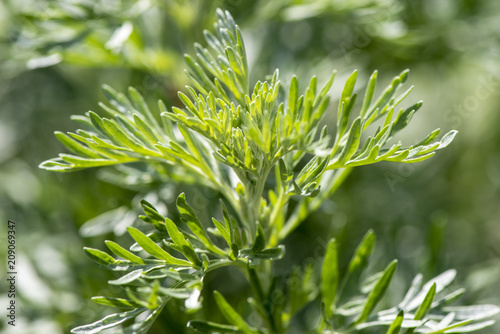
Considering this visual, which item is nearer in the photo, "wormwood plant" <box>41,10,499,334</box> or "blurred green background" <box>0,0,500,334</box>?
"wormwood plant" <box>41,10,499,334</box>

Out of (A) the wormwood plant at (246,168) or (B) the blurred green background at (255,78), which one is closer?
(A) the wormwood plant at (246,168)

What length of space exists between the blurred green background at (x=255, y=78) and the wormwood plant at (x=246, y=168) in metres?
0.17

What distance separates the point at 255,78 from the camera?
1120mm

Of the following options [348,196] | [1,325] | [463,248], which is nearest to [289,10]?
[348,196]

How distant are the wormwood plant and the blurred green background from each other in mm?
169

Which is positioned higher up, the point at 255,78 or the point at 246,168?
the point at 255,78

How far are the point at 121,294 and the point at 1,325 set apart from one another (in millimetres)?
292

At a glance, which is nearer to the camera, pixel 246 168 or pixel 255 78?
pixel 246 168

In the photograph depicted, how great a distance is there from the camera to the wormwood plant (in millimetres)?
591

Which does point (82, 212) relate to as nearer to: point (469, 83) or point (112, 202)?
point (112, 202)

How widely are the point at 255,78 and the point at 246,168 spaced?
0.53 m

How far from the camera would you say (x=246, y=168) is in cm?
62

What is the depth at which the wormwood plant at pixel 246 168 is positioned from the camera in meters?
0.59

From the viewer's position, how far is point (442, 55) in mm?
1298
